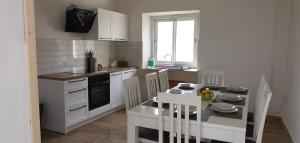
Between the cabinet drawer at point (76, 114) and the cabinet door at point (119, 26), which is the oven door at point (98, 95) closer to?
the cabinet drawer at point (76, 114)

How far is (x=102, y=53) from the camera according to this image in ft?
14.7

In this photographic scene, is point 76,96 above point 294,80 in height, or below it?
below

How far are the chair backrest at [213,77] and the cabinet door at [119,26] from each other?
1.97 meters

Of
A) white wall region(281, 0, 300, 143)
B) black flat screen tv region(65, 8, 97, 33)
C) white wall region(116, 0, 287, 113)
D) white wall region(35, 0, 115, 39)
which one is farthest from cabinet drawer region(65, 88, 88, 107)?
white wall region(281, 0, 300, 143)

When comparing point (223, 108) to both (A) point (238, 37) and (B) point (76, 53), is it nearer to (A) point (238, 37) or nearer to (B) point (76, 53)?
(A) point (238, 37)

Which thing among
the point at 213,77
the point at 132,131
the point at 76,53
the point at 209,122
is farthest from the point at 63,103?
the point at 213,77

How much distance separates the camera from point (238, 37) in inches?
153

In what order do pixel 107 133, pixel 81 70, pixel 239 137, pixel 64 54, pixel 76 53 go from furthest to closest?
1. pixel 81 70
2. pixel 76 53
3. pixel 64 54
4. pixel 107 133
5. pixel 239 137

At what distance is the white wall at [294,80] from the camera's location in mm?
2713

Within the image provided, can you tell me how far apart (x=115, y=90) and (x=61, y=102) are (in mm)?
1200

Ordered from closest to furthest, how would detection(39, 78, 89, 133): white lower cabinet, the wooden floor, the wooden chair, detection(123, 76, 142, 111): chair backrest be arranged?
1. the wooden chair
2. detection(123, 76, 142, 111): chair backrest
3. the wooden floor
4. detection(39, 78, 89, 133): white lower cabinet

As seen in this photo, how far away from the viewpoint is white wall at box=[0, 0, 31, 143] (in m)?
0.64

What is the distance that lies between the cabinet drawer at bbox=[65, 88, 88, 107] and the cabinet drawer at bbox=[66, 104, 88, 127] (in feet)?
0.25

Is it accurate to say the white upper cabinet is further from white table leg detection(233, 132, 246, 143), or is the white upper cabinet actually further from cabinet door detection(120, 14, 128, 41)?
white table leg detection(233, 132, 246, 143)
